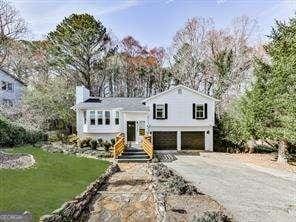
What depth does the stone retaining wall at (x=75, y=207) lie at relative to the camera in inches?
460

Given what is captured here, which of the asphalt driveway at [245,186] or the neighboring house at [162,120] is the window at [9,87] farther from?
the asphalt driveway at [245,186]

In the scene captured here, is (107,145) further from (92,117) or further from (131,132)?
(92,117)

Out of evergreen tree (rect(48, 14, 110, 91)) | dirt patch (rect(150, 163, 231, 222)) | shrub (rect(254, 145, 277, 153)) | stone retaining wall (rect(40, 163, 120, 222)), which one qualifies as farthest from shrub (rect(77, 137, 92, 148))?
evergreen tree (rect(48, 14, 110, 91))

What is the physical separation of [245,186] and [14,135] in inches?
707

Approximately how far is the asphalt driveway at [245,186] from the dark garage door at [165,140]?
7.74 metres

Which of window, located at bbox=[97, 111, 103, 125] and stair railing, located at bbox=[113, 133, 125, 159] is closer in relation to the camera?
stair railing, located at bbox=[113, 133, 125, 159]

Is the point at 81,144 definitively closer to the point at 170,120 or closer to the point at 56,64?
the point at 170,120

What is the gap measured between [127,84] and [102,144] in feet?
69.7

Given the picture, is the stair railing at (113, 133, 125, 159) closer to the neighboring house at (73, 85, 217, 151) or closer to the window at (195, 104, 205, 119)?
the neighboring house at (73, 85, 217, 151)

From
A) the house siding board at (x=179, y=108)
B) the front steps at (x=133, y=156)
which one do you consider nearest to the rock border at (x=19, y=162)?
the front steps at (x=133, y=156)

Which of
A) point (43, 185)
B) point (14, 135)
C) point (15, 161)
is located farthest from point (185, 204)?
point (14, 135)

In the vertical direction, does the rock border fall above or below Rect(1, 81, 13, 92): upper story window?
below

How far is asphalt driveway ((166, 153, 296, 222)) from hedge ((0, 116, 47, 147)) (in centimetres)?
1149

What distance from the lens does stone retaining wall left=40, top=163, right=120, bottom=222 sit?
11672 mm
